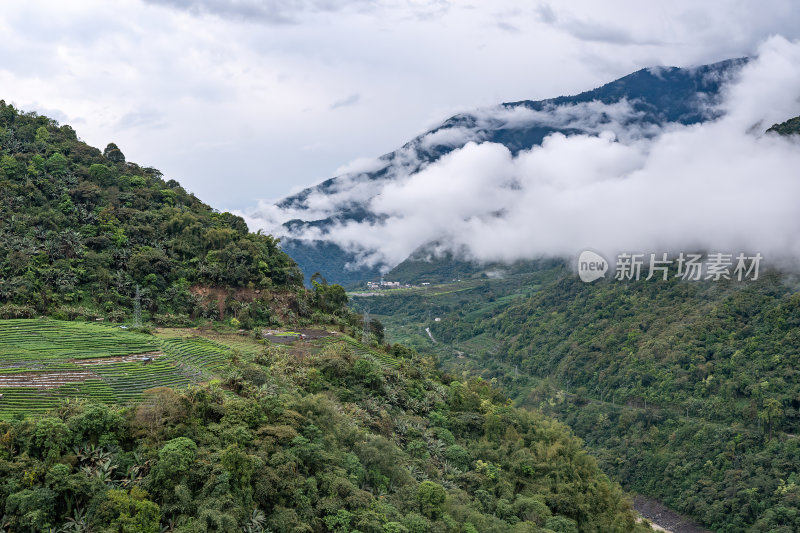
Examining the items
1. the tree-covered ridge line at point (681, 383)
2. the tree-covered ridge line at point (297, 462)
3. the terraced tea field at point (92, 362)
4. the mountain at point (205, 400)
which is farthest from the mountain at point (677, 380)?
the terraced tea field at point (92, 362)

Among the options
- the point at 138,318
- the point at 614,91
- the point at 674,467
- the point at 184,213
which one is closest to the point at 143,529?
the point at 138,318

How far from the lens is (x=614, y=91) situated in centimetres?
19738

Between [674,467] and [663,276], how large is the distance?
37.1 meters

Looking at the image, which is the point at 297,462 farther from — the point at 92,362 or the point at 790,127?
the point at 790,127

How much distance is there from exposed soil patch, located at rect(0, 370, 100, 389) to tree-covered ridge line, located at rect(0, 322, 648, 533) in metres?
3.49

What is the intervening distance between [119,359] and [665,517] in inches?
2093

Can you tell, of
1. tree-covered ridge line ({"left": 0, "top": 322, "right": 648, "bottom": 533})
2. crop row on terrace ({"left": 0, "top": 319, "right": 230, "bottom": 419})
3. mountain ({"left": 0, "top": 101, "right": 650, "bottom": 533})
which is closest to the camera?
tree-covered ridge line ({"left": 0, "top": 322, "right": 648, "bottom": 533})

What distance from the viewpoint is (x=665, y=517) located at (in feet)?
185

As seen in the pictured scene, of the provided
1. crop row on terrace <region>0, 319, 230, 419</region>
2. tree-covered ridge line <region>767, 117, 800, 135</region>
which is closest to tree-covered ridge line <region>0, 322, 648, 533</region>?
crop row on terrace <region>0, 319, 230, 419</region>

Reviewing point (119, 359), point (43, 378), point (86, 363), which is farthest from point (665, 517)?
point (43, 378)

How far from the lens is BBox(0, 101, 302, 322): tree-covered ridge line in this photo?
35625 millimetres

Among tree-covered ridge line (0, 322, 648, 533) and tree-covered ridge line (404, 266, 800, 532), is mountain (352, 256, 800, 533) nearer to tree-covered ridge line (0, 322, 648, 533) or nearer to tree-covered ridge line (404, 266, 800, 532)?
tree-covered ridge line (404, 266, 800, 532)

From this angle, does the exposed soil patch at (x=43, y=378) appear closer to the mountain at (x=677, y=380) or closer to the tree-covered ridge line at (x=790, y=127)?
the mountain at (x=677, y=380)

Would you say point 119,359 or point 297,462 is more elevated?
point 119,359
